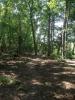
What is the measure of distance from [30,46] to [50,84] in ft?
124

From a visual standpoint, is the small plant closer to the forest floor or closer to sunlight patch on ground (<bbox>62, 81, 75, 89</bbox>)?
the forest floor

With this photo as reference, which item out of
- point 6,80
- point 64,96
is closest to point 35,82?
point 6,80

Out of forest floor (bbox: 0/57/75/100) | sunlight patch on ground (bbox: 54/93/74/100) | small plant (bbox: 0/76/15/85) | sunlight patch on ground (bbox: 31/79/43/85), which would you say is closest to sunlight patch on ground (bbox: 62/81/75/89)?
forest floor (bbox: 0/57/75/100)

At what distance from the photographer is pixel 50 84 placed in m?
11.9

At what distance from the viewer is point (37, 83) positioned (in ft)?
39.9

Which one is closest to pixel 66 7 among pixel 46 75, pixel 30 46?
pixel 46 75

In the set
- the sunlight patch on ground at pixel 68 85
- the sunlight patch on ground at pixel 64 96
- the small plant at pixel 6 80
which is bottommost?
the sunlight patch on ground at pixel 64 96

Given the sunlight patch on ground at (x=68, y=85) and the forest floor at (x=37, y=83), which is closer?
the forest floor at (x=37, y=83)

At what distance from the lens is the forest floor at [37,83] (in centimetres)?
1056

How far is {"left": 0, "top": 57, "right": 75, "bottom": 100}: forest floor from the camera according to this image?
10.6 metres

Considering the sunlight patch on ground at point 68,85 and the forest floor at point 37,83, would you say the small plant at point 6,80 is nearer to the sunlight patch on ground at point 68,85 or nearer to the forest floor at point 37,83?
the forest floor at point 37,83

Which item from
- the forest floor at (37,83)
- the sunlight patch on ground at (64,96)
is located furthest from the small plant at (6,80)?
the sunlight patch on ground at (64,96)

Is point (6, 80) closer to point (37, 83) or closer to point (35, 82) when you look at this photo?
point (35, 82)

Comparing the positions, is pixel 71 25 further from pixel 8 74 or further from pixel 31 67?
pixel 8 74
